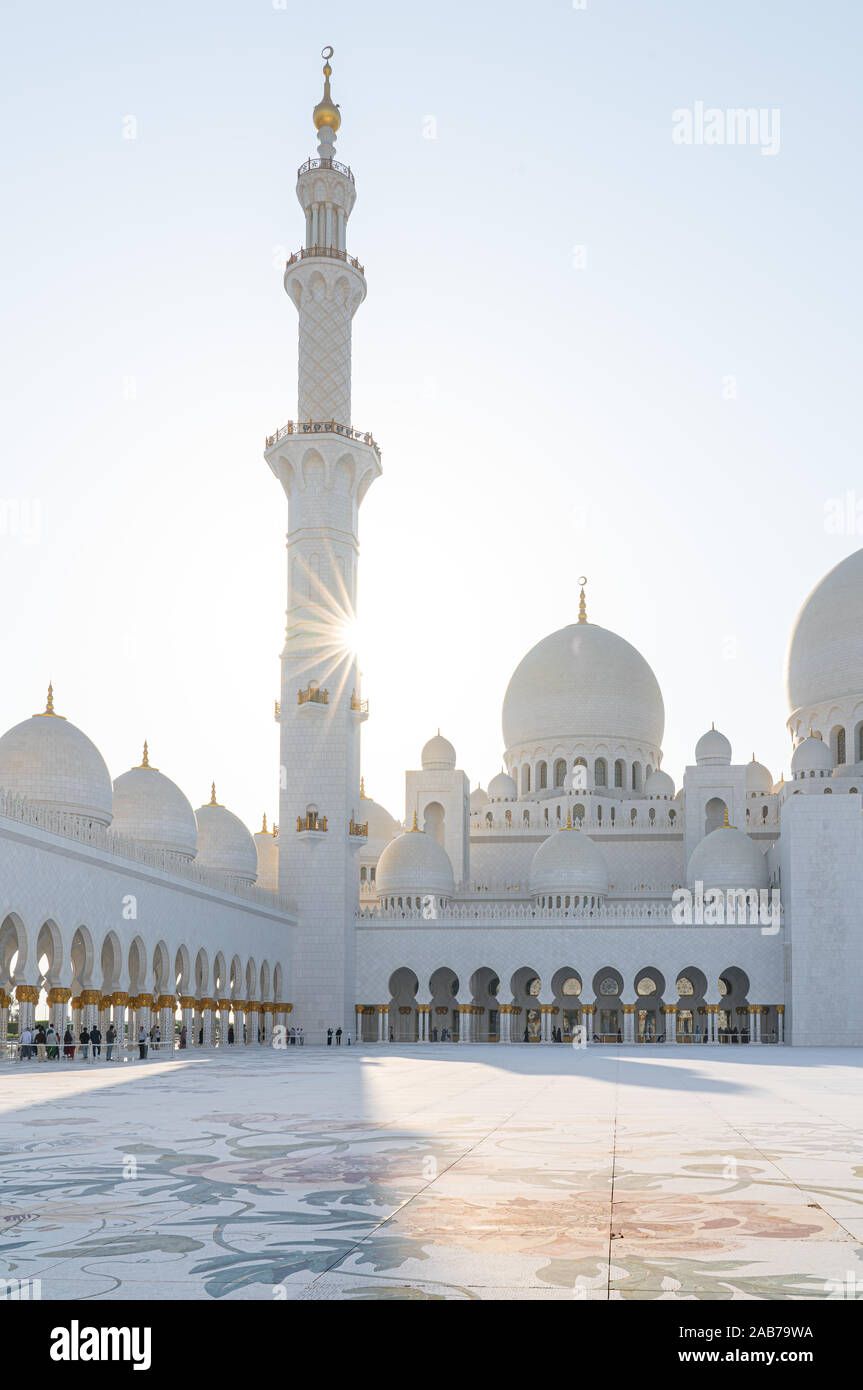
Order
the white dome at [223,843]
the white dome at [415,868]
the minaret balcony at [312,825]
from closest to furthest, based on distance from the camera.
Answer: the minaret balcony at [312,825] < the white dome at [223,843] < the white dome at [415,868]

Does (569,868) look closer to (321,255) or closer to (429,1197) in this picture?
(321,255)

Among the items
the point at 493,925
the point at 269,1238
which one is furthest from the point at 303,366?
the point at 269,1238

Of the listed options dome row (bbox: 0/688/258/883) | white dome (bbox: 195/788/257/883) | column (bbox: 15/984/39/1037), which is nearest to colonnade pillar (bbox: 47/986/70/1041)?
column (bbox: 15/984/39/1037)

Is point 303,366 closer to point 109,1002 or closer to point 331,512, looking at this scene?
point 331,512

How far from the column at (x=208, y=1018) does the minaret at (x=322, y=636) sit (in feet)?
16.2

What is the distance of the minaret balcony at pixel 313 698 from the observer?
38062mm

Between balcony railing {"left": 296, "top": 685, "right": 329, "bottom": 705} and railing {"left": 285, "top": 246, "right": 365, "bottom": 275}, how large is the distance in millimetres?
12683

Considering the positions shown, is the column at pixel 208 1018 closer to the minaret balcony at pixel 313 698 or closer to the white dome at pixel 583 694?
the minaret balcony at pixel 313 698

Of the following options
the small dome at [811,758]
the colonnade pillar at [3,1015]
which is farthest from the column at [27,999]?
the small dome at [811,758]

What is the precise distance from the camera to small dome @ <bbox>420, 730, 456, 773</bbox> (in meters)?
48.3

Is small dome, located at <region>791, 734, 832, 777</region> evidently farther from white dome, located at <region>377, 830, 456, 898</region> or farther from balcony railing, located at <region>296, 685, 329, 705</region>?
balcony railing, located at <region>296, 685, 329, 705</region>

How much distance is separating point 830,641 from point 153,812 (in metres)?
23.4

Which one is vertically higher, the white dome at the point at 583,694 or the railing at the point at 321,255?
the railing at the point at 321,255

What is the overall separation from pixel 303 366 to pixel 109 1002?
20068mm
